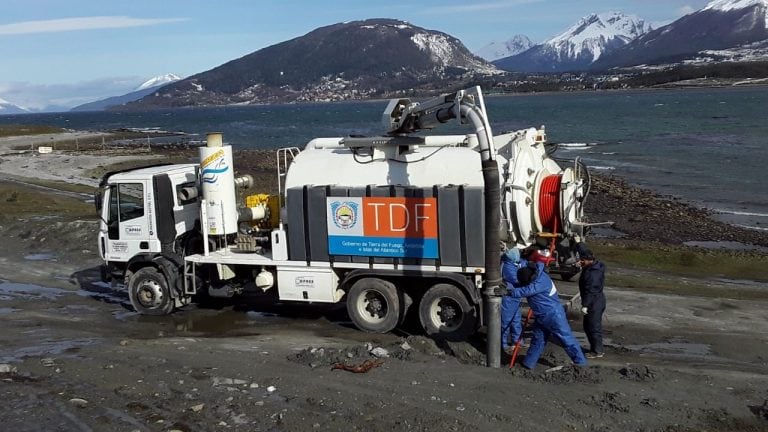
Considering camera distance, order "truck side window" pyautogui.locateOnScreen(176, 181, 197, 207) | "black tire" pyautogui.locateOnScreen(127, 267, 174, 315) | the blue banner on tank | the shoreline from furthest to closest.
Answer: the shoreline → "truck side window" pyautogui.locateOnScreen(176, 181, 197, 207) → "black tire" pyautogui.locateOnScreen(127, 267, 174, 315) → the blue banner on tank

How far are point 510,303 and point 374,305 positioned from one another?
275 cm

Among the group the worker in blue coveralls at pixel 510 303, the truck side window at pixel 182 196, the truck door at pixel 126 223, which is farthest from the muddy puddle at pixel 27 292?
the worker in blue coveralls at pixel 510 303

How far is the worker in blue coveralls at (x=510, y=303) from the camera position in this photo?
39.9ft

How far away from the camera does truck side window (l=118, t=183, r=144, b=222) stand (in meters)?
15.2

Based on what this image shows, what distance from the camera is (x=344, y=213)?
1340cm

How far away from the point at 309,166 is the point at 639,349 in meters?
6.71

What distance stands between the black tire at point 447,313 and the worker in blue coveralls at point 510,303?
2.10ft

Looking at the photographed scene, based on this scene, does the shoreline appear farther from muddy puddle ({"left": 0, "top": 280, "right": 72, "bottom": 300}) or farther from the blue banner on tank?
muddy puddle ({"left": 0, "top": 280, "right": 72, "bottom": 300})

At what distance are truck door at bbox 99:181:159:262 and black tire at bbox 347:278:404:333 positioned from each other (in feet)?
15.1

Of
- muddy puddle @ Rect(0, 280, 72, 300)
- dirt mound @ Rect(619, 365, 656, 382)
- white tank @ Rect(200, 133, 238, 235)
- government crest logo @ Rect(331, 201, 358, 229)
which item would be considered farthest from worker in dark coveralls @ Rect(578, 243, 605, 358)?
muddy puddle @ Rect(0, 280, 72, 300)

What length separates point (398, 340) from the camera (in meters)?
13.1

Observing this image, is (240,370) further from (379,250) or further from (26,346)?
(26,346)

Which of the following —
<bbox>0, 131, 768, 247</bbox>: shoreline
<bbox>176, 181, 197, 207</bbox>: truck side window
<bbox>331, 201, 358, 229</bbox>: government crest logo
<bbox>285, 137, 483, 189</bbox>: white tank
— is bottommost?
<bbox>0, 131, 768, 247</bbox>: shoreline

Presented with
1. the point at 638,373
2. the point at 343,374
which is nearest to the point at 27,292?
the point at 343,374
